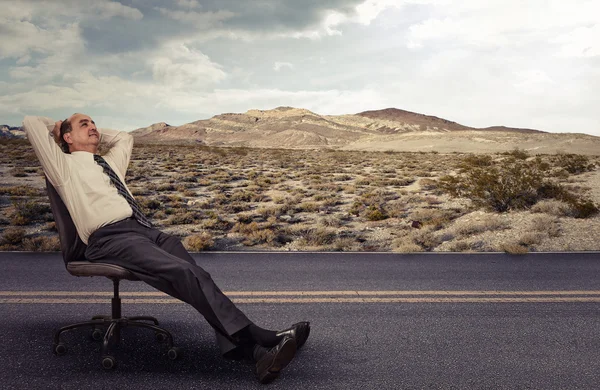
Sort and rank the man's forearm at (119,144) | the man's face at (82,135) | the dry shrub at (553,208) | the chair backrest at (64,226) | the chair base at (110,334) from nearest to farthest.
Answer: the chair base at (110,334)
the chair backrest at (64,226)
the man's face at (82,135)
the man's forearm at (119,144)
the dry shrub at (553,208)

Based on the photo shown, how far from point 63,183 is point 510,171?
14247 mm

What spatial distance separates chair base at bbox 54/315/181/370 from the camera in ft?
11.7

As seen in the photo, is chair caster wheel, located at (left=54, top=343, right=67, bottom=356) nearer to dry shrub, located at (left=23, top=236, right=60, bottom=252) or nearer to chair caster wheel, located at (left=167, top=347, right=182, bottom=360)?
→ chair caster wheel, located at (left=167, top=347, right=182, bottom=360)

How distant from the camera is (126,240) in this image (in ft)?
12.0

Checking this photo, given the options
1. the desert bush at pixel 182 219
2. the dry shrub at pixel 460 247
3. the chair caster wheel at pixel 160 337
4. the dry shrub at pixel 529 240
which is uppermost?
the dry shrub at pixel 529 240

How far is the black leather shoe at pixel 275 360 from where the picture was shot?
3.22 m

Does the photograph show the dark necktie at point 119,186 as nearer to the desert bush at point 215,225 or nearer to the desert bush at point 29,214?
the desert bush at point 215,225

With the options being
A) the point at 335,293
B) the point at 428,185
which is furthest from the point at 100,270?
the point at 428,185

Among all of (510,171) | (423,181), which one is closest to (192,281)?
(510,171)

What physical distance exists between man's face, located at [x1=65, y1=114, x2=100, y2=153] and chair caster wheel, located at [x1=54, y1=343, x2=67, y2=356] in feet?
5.38

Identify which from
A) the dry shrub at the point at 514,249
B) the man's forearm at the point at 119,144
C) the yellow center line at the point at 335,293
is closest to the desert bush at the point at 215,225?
the yellow center line at the point at 335,293

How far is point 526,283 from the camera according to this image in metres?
6.00

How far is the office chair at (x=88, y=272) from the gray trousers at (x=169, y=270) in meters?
0.08

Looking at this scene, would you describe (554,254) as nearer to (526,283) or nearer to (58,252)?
(526,283)
